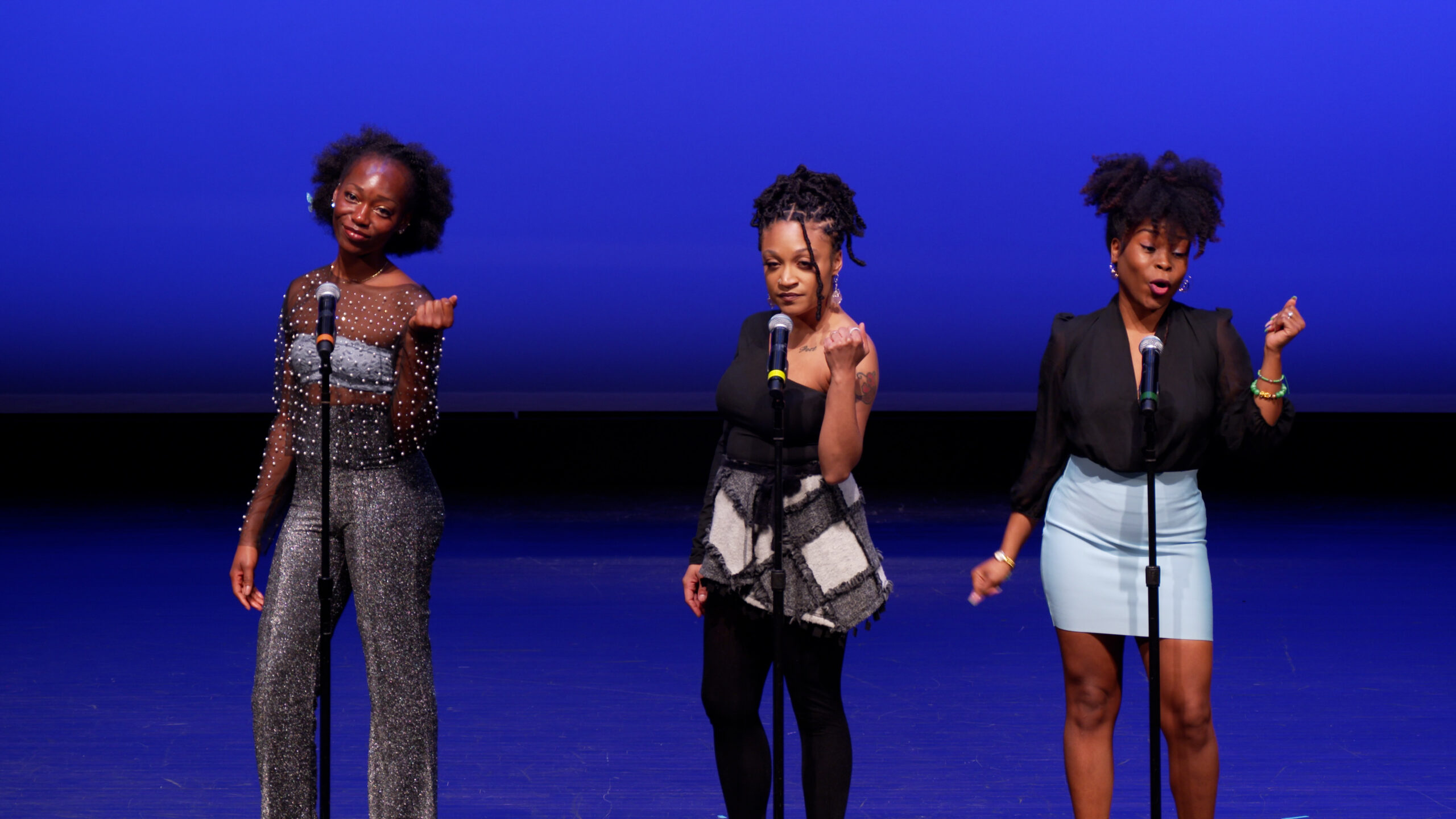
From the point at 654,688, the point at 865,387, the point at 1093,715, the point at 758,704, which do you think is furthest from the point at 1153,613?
the point at 654,688

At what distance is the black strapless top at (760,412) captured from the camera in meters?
1.97

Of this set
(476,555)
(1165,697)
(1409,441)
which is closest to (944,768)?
(1165,697)

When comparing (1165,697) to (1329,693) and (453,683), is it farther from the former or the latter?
(453,683)

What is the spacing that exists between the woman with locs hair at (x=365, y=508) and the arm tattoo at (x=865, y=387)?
2.26 ft

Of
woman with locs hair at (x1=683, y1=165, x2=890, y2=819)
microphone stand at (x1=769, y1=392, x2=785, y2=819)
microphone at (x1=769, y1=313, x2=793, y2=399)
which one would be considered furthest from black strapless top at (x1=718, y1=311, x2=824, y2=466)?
microphone at (x1=769, y1=313, x2=793, y2=399)

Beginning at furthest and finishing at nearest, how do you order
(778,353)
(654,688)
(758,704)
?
(654,688)
(758,704)
(778,353)

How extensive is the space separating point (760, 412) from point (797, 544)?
22 centimetres

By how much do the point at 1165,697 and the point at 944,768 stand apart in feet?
3.27

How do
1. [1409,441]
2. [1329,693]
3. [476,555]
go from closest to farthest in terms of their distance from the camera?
[1329,693], [476,555], [1409,441]

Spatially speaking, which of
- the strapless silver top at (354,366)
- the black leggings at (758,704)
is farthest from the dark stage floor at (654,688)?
the strapless silver top at (354,366)

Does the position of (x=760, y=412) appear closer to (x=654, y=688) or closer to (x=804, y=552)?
(x=804, y=552)

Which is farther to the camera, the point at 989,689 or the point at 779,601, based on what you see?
the point at 989,689

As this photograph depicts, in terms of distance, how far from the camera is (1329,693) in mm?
3336

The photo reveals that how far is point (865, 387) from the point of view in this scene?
1919 mm
